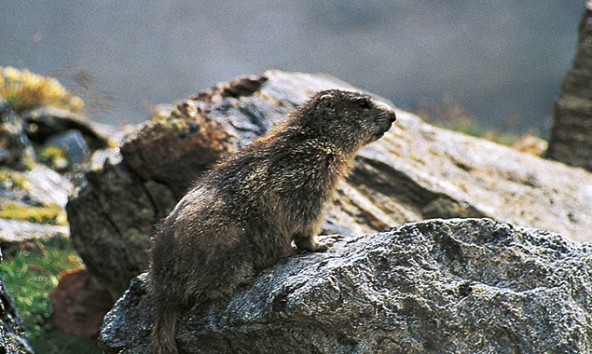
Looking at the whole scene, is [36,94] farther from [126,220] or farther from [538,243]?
[538,243]

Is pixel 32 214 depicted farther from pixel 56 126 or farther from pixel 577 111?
pixel 577 111

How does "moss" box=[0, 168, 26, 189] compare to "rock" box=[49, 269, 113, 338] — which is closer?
"rock" box=[49, 269, 113, 338]

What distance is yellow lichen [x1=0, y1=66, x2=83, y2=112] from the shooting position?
16.6m

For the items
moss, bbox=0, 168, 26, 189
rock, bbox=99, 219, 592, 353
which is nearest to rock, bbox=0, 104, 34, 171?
A: moss, bbox=0, 168, 26, 189

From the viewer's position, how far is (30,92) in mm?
16922

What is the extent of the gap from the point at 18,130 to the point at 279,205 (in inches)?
433

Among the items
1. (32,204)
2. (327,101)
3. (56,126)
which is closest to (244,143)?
(327,101)

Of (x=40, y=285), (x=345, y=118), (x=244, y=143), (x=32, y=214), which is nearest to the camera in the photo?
(x=345, y=118)

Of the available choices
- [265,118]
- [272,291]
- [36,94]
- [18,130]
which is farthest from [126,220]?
[36,94]

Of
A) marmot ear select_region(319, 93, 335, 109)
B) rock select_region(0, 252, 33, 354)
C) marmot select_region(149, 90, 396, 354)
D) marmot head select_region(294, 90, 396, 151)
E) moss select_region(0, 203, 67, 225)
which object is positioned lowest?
moss select_region(0, 203, 67, 225)

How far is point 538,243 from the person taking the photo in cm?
479

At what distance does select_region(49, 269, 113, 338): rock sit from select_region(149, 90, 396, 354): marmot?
3.58 meters

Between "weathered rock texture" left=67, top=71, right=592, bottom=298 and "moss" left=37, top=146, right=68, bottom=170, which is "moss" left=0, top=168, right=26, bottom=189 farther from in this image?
"weathered rock texture" left=67, top=71, right=592, bottom=298

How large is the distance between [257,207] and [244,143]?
243 cm
